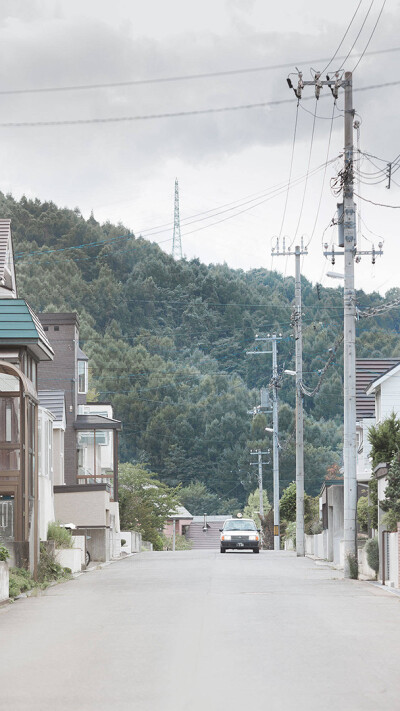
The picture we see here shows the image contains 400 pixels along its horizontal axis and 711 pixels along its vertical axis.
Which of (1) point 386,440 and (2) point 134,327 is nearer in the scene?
(1) point 386,440

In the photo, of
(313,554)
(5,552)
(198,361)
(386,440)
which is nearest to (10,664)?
(5,552)

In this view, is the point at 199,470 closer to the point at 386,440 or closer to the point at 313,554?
the point at 313,554

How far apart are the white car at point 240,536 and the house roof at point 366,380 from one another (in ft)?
24.5

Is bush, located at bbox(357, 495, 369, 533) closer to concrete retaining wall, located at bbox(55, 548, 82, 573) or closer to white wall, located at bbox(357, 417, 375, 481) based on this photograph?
white wall, located at bbox(357, 417, 375, 481)

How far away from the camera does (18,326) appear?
1037 inches

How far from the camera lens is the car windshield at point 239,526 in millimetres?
49469

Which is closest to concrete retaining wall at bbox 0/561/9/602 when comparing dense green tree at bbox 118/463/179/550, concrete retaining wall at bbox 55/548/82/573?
concrete retaining wall at bbox 55/548/82/573

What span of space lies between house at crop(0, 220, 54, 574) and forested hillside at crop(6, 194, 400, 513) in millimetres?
69649

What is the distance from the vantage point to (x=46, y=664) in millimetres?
11438

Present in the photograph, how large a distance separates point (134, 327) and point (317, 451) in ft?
81.5

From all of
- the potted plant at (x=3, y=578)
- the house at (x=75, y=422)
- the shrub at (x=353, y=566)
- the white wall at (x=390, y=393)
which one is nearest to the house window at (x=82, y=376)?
the house at (x=75, y=422)

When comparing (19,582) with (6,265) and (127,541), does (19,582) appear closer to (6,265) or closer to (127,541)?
(6,265)

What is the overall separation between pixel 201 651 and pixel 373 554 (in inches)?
647

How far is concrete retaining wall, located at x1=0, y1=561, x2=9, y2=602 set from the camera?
20406mm
